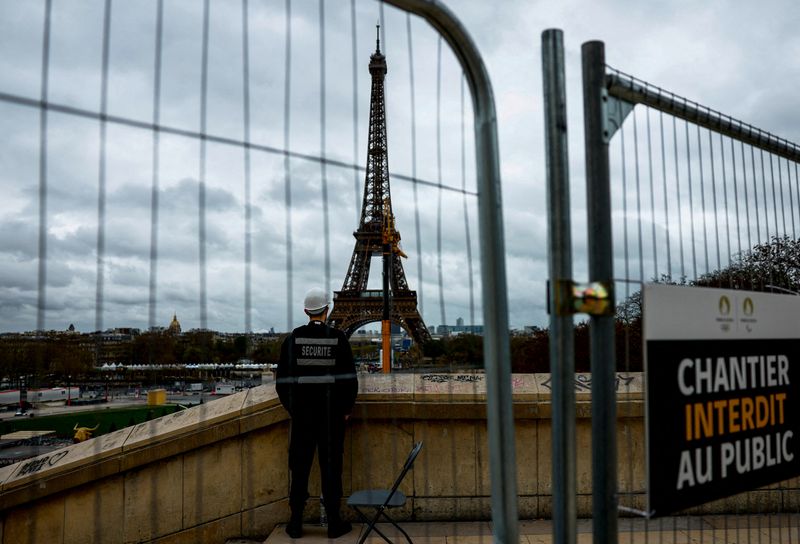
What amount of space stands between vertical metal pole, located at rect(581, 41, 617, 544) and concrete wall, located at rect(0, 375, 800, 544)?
2.62m

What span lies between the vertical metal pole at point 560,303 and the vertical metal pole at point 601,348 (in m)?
0.09

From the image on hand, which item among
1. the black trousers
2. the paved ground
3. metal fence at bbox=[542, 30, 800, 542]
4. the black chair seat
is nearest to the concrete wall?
the paved ground

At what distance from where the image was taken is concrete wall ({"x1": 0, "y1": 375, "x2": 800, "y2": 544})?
4512mm

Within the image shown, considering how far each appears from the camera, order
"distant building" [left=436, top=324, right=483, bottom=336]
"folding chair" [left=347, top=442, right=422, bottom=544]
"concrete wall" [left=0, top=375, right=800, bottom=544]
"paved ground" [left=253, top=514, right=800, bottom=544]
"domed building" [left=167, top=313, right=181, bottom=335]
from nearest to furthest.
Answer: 1. "domed building" [left=167, top=313, right=181, bottom=335]
2. "distant building" [left=436, top=324, right=483, bottom=336]
3. "folding chair" [left=347, top=442, right=422, bottom=544]
4. "paved ground" [left=253, top=514, right=800, bottom=544]
5. "concrete wall" [left=0, top=375, right=800, bottom=544]

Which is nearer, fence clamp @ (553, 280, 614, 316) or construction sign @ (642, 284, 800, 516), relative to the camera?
fence clamp @ (553, 280, 614, 316)

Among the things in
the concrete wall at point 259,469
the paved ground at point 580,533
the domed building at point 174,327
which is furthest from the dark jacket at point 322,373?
the domed building at point 174,327

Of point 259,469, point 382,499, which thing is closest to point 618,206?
point 382,499

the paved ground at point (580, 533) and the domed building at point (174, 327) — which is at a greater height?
the domed building at point (174, 327)

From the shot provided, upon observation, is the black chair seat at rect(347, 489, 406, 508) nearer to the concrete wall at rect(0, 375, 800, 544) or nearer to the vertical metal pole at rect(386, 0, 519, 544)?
the concrete wall at rect(0, 375, 800, 544)

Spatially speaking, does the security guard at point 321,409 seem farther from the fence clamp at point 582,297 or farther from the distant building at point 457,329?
the fence clamp at point 582,297

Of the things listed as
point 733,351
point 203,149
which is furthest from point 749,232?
point 203,149

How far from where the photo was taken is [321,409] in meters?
4.40

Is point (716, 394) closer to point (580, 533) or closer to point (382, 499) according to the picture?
point (382, 499)

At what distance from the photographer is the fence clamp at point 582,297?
1.76 m
